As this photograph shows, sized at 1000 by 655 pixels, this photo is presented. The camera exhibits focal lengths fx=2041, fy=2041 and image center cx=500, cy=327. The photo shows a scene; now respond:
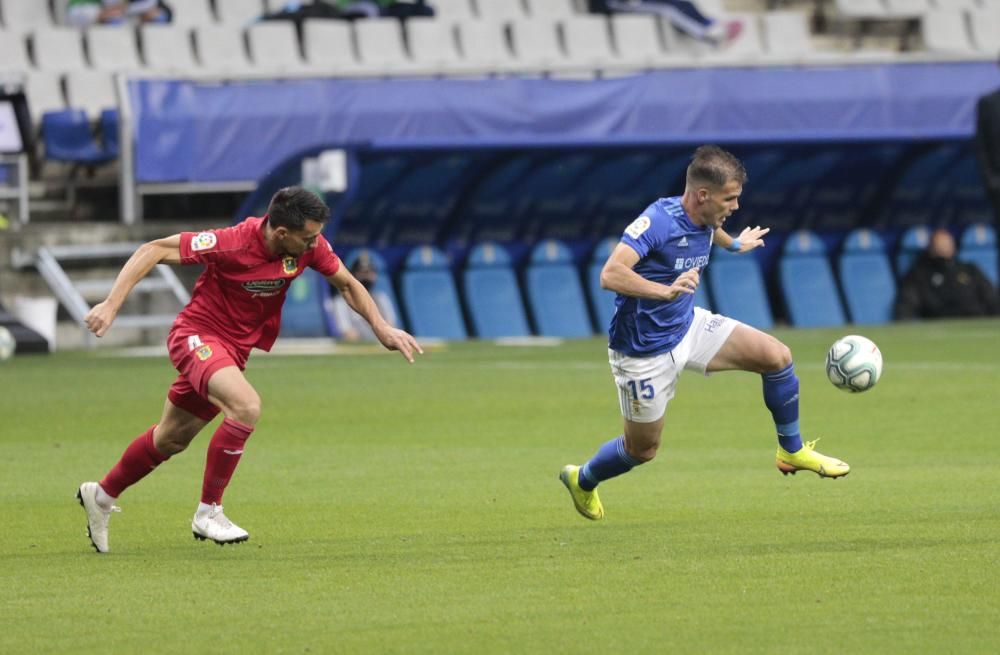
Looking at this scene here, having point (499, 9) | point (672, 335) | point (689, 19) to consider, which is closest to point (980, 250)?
point (689, 19)

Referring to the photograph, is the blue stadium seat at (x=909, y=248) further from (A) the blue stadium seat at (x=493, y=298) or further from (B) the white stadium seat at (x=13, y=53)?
(B) the white stadium seat at (x=13, y=53)

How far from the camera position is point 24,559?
827 cm

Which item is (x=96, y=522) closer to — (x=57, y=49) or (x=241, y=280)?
(x=241, y=280)

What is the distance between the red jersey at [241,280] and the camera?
8422mm

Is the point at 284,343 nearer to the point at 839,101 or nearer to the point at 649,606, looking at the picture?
the point at 839,101

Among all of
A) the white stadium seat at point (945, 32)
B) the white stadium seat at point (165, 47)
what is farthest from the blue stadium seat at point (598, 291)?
the white stadium seat at point (945, 32)

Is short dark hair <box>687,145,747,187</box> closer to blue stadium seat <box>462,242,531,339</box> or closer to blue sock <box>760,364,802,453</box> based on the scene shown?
blue sock <box>760,364,802,453</box>

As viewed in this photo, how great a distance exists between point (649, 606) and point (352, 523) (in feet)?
9.26

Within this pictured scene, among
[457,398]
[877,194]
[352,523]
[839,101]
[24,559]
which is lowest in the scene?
[877,194]

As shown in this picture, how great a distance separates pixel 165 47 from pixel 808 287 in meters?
8.76

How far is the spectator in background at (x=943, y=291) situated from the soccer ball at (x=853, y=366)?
640 inches

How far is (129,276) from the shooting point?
8.21 meters

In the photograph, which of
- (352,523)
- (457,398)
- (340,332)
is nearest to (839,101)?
(340,332)

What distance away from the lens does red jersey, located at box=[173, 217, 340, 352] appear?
8.42m
